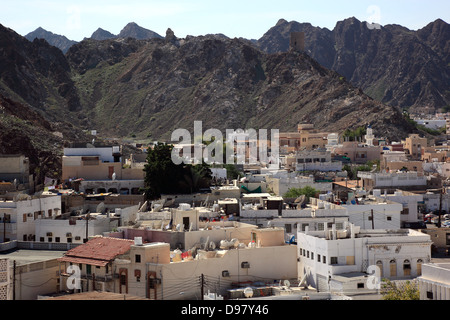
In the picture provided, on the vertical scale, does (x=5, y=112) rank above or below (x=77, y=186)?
above

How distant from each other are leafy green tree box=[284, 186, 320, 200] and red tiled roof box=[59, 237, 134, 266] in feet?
69.5

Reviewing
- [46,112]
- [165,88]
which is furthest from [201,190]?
[165,88]

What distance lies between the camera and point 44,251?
32.9 meters

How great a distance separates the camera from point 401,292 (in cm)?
2455

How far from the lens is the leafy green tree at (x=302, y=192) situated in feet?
164

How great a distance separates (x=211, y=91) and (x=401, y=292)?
135476 mm

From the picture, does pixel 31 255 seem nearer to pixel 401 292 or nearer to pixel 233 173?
pixel 401 292

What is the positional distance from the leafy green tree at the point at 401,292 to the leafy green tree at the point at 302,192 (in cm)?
2293

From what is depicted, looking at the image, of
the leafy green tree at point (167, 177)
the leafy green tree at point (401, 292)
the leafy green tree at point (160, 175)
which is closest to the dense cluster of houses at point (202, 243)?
the leafy green tree at point (401, 292)

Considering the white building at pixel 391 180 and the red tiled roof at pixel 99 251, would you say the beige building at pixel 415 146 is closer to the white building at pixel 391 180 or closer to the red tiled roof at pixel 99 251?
the white building at pixel 391 180

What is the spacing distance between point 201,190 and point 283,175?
1439cm

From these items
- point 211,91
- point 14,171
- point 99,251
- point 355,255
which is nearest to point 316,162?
point 14,171

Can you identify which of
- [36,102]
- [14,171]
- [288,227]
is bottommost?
[288,227]
